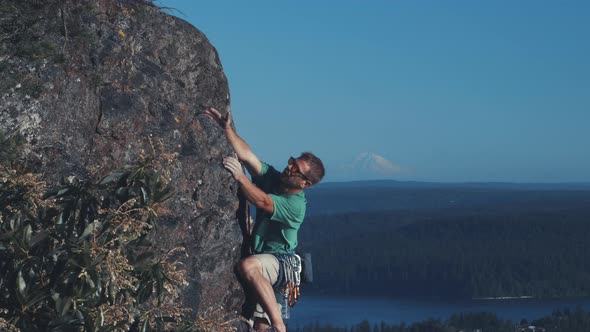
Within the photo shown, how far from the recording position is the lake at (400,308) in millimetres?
57875

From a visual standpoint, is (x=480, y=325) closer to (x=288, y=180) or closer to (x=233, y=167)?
(x=288, y=180)

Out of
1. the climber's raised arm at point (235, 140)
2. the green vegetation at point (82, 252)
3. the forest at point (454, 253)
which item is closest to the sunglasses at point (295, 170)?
the climber's raised arm at point (235, 140)

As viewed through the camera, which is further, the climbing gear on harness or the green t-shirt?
the climbing gear on harness

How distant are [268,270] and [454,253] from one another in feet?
236

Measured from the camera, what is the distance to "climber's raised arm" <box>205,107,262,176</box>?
1216cm

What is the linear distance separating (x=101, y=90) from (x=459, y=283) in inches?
2542

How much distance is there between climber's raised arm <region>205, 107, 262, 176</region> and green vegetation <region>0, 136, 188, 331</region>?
261cm

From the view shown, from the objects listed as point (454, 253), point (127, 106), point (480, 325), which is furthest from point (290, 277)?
point (454, 253)

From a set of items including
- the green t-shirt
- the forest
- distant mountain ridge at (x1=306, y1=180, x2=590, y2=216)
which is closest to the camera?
the green t-shirt

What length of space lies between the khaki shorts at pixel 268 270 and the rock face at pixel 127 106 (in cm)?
40

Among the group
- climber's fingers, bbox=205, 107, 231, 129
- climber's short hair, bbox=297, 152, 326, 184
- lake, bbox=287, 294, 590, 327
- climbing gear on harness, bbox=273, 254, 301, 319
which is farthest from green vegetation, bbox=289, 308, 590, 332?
climber's fingers, bbox=205, 107, 231, 129

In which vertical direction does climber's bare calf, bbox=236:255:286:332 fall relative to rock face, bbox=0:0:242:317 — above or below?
below

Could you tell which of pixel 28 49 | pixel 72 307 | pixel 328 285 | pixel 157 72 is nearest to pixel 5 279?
pixel 72 307

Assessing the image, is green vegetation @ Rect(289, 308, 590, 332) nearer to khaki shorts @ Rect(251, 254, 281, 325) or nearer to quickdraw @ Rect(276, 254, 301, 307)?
quickdraw @ Rect(276, 254, 301, 307)
